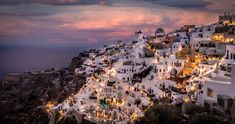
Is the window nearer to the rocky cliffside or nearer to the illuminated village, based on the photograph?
the illuminated village

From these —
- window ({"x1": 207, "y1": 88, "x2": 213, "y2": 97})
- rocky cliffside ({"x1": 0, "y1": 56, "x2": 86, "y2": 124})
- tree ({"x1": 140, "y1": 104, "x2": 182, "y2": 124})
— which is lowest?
rocky cliffside ({"x1": 0, "y1": 56, "x2": 86, "y2": 124})

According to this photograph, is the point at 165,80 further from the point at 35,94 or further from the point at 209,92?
the point at 35,94

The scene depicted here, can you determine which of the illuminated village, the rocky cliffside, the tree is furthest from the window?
the rocky cliffside

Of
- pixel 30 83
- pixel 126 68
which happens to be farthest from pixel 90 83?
pixel 30 83

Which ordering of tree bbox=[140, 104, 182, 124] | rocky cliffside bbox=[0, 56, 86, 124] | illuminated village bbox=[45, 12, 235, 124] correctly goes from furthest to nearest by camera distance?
rocky cliffside bbox=[0, 56, 86, 124] < illuminated village bbox=[45, 12, 235, 124] < tree bbox=[140, 104, 182, 124]

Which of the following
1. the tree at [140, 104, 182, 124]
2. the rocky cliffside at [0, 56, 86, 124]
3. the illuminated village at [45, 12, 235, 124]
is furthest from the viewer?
the rocky cliffside at [0, 56, 86, 124]

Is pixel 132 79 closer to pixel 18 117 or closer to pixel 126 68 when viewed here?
pixel 126 68
